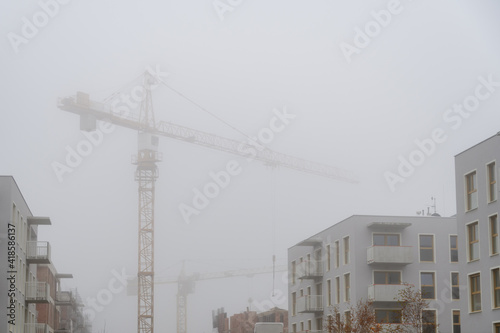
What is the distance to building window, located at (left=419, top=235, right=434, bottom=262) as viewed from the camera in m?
62.1

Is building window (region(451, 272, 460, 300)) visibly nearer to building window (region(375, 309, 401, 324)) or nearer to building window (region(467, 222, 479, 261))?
building window (region(375, 309, 401, 324))

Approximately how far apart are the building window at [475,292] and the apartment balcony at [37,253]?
1120 inches

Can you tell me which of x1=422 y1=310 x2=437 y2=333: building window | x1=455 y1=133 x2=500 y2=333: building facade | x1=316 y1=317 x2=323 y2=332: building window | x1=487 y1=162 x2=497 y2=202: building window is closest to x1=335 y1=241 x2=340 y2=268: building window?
x1=316 y1=317 x2=323 y2=332: building window

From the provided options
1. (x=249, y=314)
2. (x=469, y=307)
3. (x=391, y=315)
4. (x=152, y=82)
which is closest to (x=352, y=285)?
(x=391, y=315)

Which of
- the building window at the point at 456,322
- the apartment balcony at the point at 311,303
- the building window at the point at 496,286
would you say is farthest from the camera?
the apartment balcony at the point at 311,303

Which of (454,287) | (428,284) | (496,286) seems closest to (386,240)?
(428,284)

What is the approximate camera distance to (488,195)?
4278cm

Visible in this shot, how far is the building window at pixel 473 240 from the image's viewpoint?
4362 centimetres

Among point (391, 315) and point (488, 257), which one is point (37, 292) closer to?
point (391, 315)

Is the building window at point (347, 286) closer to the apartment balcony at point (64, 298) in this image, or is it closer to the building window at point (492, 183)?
the building window at point (492, 183)

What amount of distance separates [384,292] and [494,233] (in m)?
18.0

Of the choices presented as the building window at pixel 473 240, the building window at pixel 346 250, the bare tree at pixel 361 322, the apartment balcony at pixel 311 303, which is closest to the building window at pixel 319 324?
the apartment balcony at pixel 311 303

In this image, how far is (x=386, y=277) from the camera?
61750 millimetres

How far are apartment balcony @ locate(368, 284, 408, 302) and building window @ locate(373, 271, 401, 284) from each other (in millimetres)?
2126
